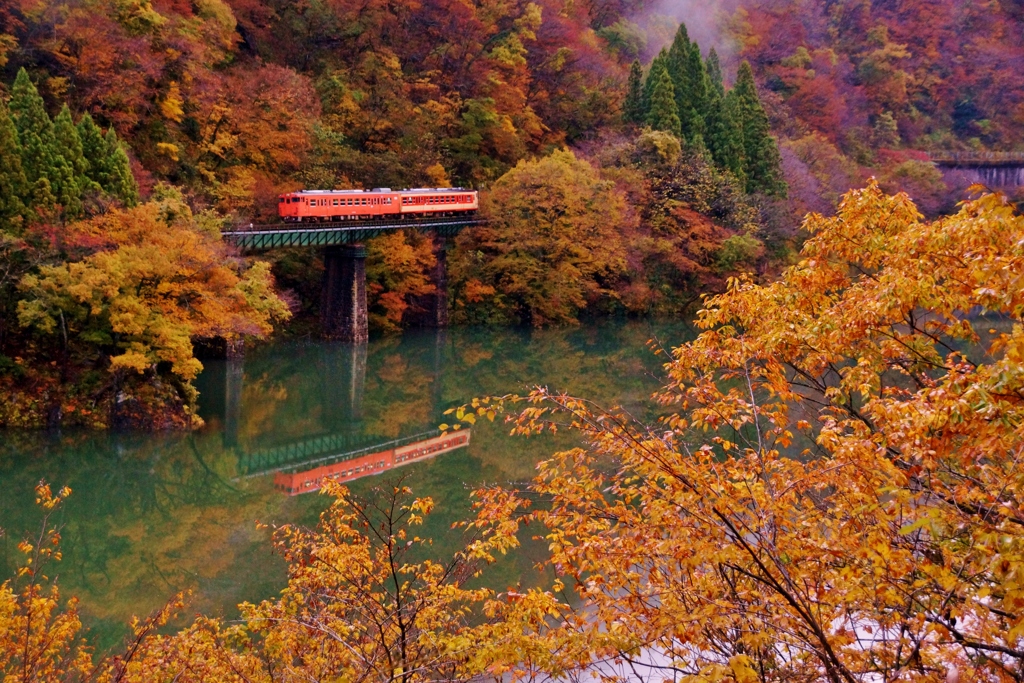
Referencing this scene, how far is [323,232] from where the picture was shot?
26.8 m

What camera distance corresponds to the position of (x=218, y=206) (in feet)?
85.8

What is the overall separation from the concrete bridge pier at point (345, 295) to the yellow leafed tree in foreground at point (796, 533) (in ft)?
67.8

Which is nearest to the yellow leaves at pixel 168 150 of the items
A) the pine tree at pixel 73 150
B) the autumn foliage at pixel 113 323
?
the pine tree at pixel 73 150

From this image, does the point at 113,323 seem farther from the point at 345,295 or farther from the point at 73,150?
the point at 345,295

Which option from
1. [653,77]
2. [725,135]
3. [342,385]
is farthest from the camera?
[653,77]

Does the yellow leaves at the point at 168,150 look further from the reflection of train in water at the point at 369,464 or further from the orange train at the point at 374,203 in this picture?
the reflection of train in water at the point at 369,464

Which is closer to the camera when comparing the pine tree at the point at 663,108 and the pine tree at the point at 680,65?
the pine tree at the point at 663,108

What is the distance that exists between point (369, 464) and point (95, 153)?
349 inches

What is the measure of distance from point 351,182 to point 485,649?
28.0 m

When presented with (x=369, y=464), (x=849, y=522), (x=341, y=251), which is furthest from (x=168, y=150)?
(x=849, y=522)

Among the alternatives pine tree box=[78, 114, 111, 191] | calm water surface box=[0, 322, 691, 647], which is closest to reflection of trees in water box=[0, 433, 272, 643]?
calm water surface box=[0, 322, 691, 647]

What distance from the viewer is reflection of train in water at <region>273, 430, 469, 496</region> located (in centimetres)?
1454

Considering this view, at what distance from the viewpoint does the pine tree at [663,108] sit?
35906mm

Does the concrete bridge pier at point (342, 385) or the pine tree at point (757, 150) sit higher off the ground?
the pine tree at point (757, 150)
